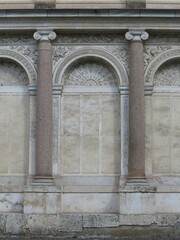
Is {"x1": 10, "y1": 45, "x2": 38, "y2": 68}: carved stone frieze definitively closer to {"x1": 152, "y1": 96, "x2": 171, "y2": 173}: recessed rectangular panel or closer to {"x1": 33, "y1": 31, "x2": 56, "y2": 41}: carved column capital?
{"x1": 33, "y1": 31, "x2": 56, "y2": 41}: carved column capital

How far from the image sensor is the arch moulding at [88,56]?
1683 cm

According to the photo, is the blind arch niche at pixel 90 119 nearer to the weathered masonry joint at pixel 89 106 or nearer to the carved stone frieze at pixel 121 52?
the weathered masonry joint at pixel 89 106

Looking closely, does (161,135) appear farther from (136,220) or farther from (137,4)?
(137,4)

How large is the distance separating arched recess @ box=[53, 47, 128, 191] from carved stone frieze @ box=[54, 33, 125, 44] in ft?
0.96

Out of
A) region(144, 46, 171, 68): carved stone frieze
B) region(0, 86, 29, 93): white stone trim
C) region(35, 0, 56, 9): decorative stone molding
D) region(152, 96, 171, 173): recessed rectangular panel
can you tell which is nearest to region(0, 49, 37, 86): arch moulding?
region(0, 86, 29, 93): white stone trim

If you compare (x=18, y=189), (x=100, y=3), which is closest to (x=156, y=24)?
(x=100, y=3)

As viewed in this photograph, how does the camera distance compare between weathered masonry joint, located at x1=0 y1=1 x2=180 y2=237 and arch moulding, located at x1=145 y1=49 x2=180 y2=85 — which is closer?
weathered masonry joint, located at x1=0 y1=1 x2=180 y2=237

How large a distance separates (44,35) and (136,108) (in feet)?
11.4

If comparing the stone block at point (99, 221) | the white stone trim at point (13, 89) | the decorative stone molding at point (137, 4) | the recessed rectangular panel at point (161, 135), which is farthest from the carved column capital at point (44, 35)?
the stone block at point (99, 221)

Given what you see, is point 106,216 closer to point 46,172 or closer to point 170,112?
point 46,172

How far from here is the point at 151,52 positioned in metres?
16.9

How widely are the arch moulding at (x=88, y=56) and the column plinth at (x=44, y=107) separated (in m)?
0.39

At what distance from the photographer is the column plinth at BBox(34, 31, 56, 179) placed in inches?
637

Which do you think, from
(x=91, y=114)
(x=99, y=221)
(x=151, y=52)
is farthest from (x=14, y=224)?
(x=151, y=52)
